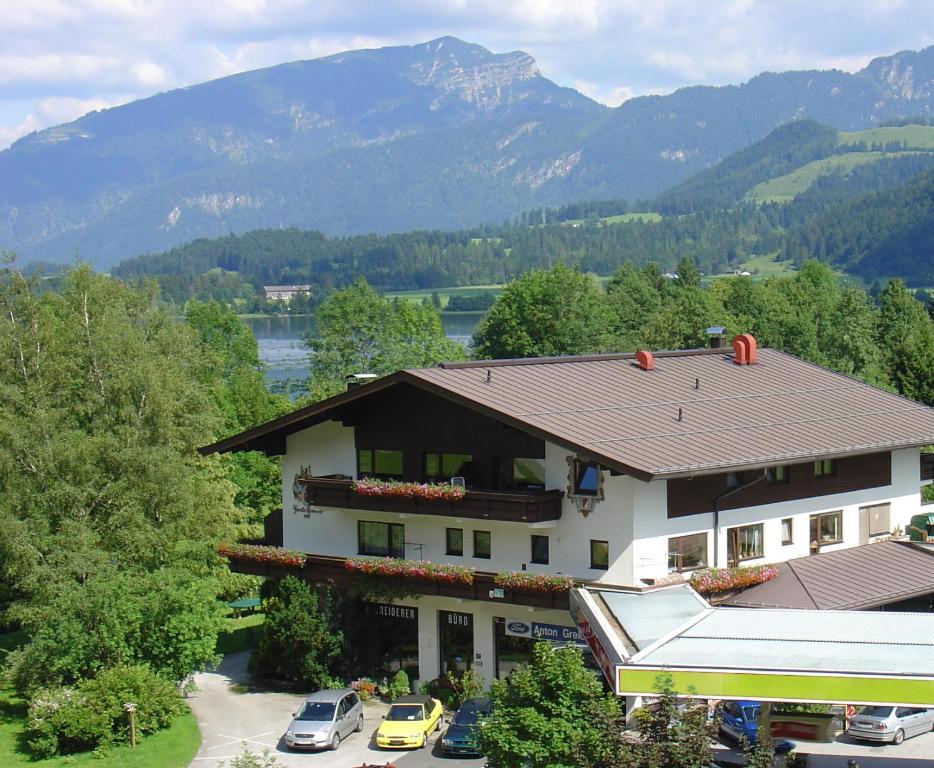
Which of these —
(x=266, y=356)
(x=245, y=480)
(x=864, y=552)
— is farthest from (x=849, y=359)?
(x=266, y=356)

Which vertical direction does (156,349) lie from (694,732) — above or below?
Result: above

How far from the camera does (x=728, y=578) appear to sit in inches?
1478

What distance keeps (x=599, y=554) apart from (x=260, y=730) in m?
10.4

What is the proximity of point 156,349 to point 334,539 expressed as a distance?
40.1 feet

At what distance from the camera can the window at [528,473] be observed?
129 ft

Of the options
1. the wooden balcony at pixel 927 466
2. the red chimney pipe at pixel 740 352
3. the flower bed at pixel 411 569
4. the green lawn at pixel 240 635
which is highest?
the red chimney pipe at pixel 740 352

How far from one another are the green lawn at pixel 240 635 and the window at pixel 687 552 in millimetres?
15739

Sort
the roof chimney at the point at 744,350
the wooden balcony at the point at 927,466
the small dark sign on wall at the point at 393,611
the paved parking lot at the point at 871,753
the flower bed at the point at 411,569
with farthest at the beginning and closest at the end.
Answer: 1. the roof chimney at the point at 744,350
2. the wooden balcony at the point at 927,466
3. the small dark sign on wall at the point at 393,611
4. the flower bed at the point at 411,569
5. the paved parking lot at the point at 871,753

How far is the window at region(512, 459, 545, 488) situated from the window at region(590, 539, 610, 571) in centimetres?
231

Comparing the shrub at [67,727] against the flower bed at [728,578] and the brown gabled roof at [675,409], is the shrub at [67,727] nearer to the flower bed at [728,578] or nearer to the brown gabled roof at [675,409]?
the brown gabled roof at [675,409]

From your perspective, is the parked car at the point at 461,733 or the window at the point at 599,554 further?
the window at the point at 599,554

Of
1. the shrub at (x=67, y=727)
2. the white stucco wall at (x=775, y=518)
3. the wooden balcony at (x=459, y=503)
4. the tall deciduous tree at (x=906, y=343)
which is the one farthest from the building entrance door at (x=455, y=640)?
the tall deciduous tree at (x=906, y=343)

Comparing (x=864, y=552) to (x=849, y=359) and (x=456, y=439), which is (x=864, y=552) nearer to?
(x=456, y=439)

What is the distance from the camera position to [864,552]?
138 ft
